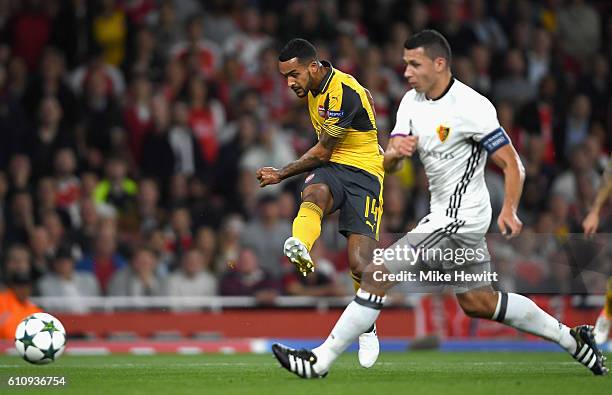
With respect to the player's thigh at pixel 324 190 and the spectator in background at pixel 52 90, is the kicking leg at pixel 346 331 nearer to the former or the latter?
the player's thigh at pixel 324 190

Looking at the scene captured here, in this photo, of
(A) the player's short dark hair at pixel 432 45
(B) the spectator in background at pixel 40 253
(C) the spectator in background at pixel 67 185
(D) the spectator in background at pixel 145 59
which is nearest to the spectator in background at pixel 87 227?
(C) the spectator in background at pixel 67 185

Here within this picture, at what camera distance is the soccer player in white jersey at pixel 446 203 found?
27.7ft

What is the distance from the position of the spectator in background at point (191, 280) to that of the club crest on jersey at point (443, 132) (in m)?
7.40

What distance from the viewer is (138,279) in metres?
15.4

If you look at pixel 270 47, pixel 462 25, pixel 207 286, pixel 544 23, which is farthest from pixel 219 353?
pixel 544 23

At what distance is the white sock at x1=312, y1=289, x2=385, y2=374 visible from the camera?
842 centimetres

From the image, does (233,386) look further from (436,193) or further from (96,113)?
(96,113)

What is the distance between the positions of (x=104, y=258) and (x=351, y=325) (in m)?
7.87

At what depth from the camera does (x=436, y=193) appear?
8727 millimetres

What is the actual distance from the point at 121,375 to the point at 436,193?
9.53ft

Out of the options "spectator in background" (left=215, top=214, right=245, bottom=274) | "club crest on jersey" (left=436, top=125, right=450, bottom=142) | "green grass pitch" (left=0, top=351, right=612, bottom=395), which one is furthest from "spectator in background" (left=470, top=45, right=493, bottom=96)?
"club crest on jersey" (left=436, top=125, right=450, bottom=142)

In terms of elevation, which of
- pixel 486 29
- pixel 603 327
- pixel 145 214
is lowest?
pixel 603 327

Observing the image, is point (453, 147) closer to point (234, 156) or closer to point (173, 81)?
point (234, 156)

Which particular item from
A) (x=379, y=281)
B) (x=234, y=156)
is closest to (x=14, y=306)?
(x=234, y=156)
